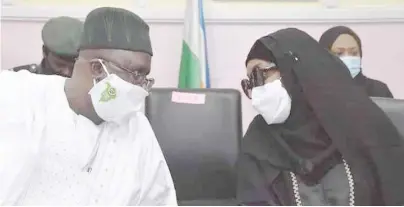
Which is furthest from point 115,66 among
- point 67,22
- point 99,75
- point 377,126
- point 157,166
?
point 67,22

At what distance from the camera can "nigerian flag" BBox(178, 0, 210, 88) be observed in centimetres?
344

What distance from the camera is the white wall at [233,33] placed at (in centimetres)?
359

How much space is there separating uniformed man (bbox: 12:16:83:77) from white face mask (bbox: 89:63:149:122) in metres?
1.12

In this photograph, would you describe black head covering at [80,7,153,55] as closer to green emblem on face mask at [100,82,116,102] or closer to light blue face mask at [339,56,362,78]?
green emblem on face mask at [100,82,116,102]

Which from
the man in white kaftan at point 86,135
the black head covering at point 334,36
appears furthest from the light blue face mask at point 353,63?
the man in white kaftan at point 86,135

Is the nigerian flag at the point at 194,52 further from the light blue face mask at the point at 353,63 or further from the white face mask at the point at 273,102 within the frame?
the white face mask at the point at 273,102

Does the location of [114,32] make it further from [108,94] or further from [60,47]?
[60,47]

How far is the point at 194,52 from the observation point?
3.46 m

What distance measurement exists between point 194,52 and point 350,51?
102 cm

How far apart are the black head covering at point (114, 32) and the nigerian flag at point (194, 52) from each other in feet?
5.93

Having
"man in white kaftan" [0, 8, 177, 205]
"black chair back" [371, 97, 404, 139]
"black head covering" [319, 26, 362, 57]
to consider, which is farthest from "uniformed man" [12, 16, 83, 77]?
"black chair back" [371, 97, 404, 139]

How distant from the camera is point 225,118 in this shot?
2.32 metres

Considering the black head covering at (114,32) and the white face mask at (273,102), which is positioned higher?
the black head covering at (114,32)

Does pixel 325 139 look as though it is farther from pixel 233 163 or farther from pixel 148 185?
pixel 148 185
